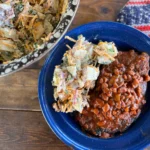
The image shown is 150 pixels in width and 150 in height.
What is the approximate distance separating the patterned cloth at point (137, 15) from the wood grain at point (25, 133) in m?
0.52

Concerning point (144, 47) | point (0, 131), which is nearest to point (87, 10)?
point (144, 47)

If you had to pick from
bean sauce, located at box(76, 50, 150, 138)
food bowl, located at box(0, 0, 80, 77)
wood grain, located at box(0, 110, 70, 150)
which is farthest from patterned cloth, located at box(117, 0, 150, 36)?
wood grain, located at box(0, 110, 70, 150)

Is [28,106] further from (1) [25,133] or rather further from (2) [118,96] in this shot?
(2) [118,96]

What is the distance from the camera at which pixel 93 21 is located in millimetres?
1301

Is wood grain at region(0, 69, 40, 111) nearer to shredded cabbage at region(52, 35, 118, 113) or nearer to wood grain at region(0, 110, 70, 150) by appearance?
wood grain at region(0, 110, 70, 150)

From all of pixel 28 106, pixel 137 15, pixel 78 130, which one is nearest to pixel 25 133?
pixel 28 106

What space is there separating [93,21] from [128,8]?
0.49 feet

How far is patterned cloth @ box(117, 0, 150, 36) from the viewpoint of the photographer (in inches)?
49.8

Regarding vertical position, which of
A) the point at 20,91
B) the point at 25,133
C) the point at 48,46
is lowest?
the point at 25,133

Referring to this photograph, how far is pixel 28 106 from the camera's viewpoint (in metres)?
1.31

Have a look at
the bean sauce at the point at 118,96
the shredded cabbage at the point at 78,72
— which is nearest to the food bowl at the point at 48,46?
the shredded cabbage at the point at 78,72

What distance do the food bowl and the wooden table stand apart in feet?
0.86

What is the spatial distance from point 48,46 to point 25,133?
1.48ft

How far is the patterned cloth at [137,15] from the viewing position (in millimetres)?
1265
